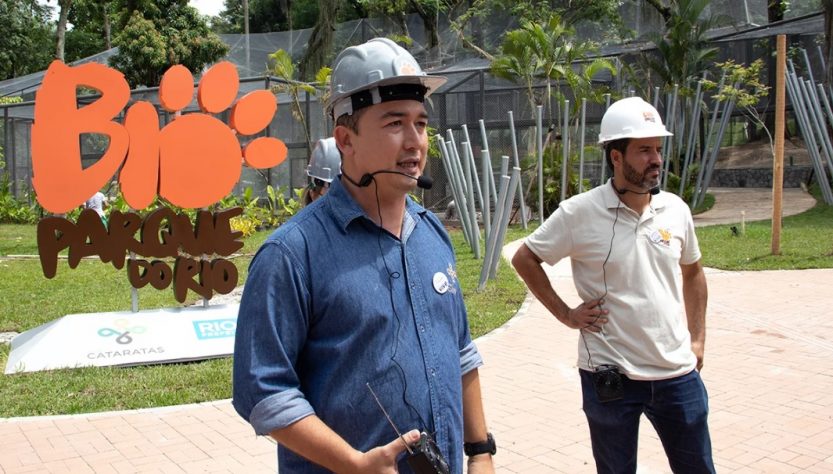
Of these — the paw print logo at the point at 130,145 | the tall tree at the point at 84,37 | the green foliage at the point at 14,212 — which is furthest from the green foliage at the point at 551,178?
the tall tree at the point at 84,37

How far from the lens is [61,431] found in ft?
17.8

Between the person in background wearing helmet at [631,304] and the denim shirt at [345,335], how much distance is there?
128 centimetres

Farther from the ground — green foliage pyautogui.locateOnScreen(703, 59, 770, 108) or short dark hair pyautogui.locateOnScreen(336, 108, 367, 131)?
green foliage pyautogui.locateOnScreen(703, 59, 770, 108)

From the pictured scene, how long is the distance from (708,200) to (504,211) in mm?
13941

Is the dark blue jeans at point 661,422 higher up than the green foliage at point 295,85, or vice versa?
the green foliage at point 295,85

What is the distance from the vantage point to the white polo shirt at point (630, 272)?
3.15 meters

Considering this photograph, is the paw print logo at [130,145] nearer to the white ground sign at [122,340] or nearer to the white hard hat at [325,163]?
the white ground sign at [122,340]

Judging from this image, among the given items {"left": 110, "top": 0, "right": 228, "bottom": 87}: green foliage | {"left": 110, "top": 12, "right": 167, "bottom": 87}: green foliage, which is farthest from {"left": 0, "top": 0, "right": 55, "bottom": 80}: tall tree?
{"left": 110, "top": 12, "right": 167, "bottom": 87}: green foliage

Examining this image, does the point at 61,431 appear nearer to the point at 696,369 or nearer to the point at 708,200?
the point at 696,369

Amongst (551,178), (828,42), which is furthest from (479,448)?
(828,42)

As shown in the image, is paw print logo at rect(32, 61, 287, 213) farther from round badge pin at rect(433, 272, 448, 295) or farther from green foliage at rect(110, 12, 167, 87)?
green foliage at rect(110, 12, 167, 87)

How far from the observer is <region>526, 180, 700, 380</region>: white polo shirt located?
3.15m

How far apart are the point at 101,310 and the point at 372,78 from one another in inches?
334

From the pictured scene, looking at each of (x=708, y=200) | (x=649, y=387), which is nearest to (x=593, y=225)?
(x=649, y=387)
